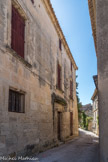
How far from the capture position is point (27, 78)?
20.6 feet

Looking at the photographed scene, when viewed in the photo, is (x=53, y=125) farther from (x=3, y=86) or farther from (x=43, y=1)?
(x=43, y=1)

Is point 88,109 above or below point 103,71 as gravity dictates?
below

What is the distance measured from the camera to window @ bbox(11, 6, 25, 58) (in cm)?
573

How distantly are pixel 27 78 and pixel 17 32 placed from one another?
1.51m

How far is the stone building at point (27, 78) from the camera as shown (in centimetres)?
499

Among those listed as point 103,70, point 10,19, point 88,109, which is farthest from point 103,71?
point 88,109

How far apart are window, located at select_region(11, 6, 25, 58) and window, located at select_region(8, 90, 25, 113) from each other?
129 cm

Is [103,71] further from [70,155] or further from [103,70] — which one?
[70,155]

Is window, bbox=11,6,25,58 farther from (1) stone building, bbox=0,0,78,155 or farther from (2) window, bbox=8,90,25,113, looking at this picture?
(2) window, bbox=8,90,25,113

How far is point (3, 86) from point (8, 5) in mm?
2353

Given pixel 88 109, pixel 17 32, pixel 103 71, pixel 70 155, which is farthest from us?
pixel 88 109

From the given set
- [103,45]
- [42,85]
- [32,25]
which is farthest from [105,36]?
[42,85]

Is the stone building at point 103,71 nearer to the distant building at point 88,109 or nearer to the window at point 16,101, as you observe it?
the window at point 16,101

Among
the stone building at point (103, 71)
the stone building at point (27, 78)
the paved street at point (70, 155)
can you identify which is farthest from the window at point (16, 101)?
the stone building at point (103, 71)
